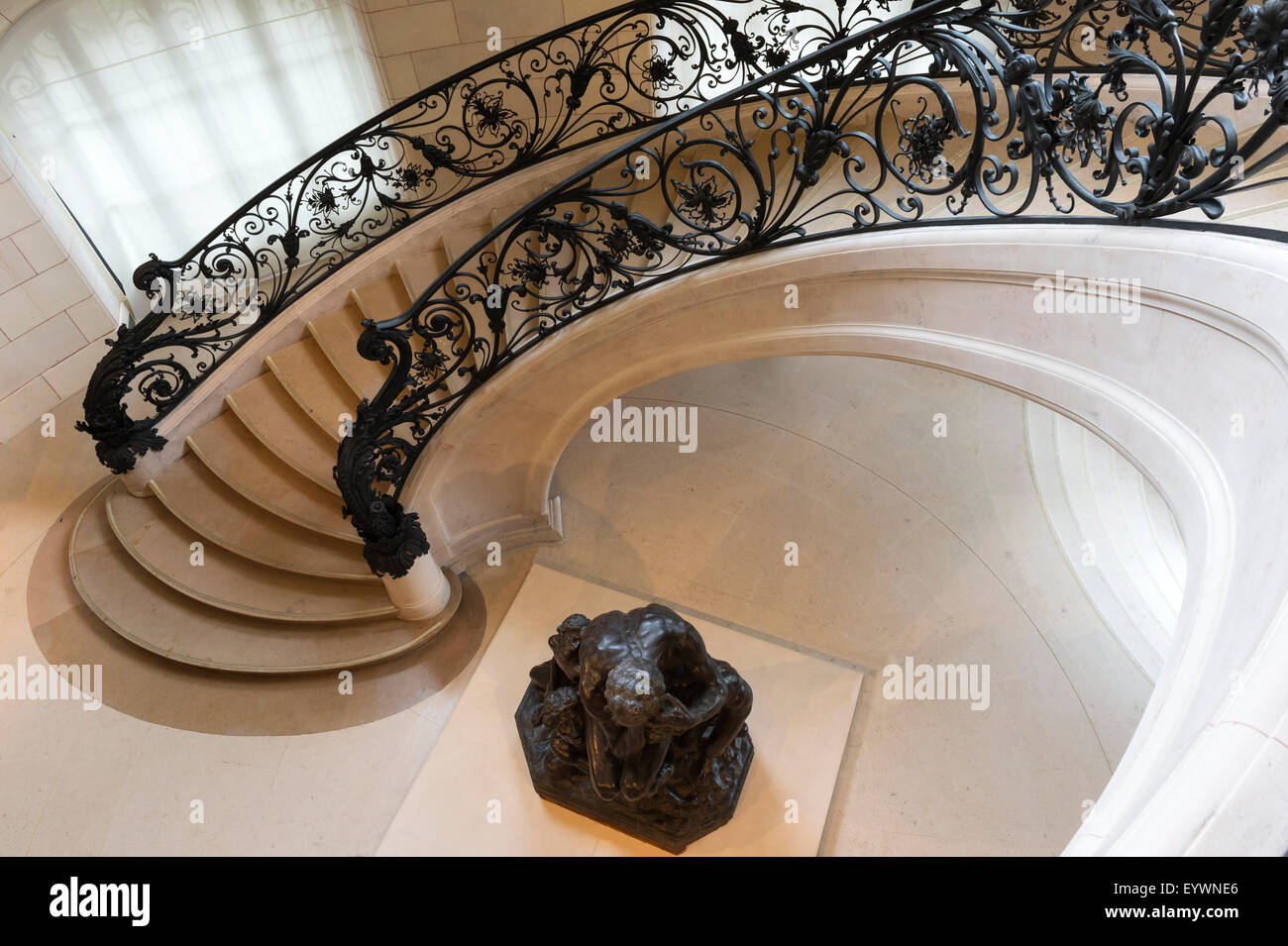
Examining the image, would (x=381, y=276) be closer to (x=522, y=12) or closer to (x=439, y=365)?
(x=439, y=365)

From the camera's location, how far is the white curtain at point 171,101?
6.33m

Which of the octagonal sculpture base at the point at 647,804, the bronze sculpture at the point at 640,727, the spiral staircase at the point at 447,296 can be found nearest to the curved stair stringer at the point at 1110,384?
the spiral staircase at the point at 447,296

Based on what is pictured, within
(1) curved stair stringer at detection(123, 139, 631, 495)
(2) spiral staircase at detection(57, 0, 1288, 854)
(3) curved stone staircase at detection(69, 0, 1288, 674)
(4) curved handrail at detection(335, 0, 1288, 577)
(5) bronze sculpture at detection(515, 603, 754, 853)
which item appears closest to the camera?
(4) curved handrail at detection(335, 0, 1288, 577)

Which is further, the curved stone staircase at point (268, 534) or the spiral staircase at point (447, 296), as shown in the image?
the curved stone staircase at point (268, 534)

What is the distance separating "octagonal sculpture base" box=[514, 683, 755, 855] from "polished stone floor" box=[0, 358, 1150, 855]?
68 centimetres

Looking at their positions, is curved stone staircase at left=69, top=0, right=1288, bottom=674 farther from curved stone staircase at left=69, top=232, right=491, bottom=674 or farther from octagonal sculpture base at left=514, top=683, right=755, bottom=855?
octagonal sculpture base at left=514, top=683, right=755, bottom=855

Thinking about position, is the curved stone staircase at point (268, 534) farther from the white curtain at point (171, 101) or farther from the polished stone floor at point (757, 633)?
the white curtain at point (171, 101)

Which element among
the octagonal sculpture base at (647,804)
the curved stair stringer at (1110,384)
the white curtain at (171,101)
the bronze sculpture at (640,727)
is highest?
the white curtain at (171,101)

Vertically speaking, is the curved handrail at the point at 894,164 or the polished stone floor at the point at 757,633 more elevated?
the curved handrail at the point at 894,164

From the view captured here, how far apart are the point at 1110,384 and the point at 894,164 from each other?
79.1 inches

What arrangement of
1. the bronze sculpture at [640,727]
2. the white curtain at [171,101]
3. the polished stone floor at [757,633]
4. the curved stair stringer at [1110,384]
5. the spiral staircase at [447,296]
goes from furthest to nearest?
the white curtain at [171,101] < the polished stone floor at [757,633] < the spiral staircase at [447,296] < the bronze sculpture at [640,727] < the curved stair stringer at [1110,384]

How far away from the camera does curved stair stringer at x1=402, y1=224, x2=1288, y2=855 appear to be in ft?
6.31

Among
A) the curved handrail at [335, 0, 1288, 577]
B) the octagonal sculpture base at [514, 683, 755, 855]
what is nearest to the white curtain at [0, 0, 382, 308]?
the curved handrail at [335, 0, 1288, 577]

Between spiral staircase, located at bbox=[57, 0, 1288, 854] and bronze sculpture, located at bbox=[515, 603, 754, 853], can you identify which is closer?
bronze sculpture, located at bbox=[515, 603, 754, 853]
